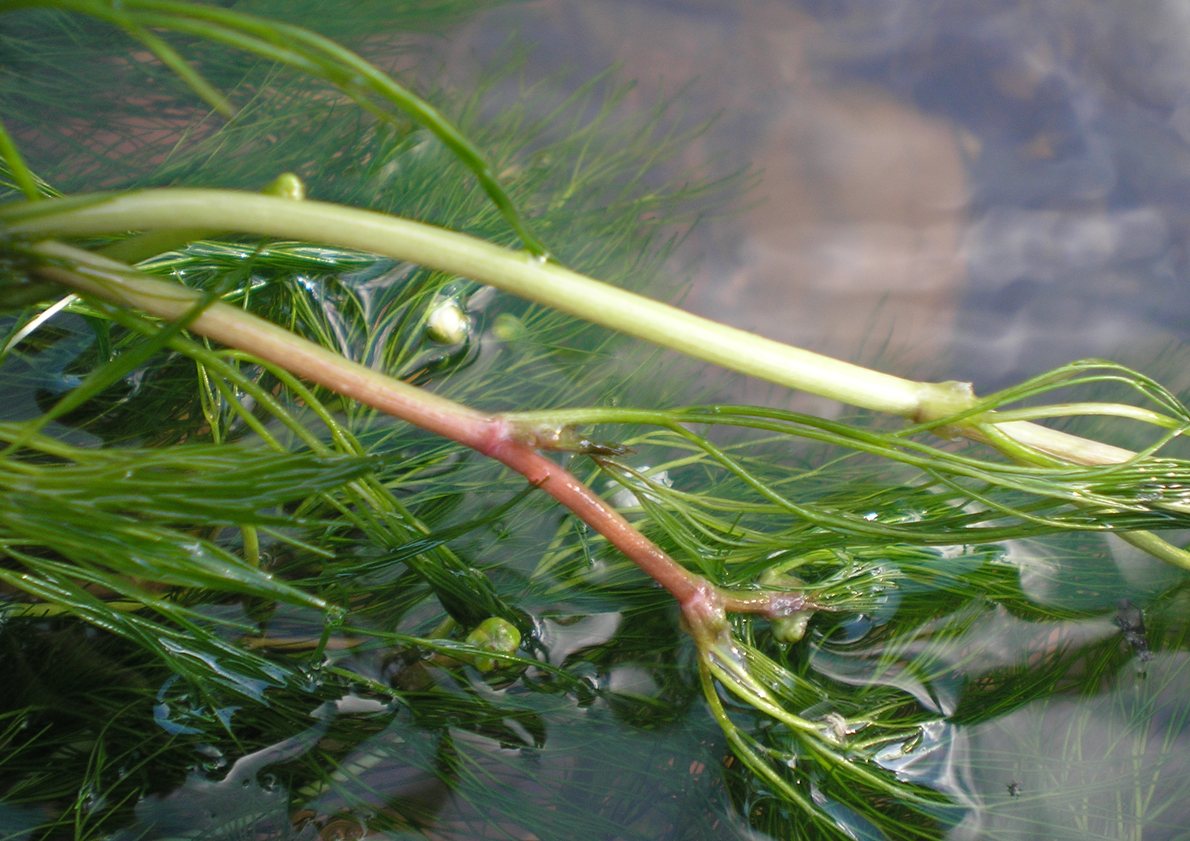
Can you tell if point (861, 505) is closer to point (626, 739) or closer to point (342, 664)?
point (626, 739)

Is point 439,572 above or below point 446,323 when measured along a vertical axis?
below

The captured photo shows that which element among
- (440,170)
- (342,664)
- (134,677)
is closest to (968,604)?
(342,664)

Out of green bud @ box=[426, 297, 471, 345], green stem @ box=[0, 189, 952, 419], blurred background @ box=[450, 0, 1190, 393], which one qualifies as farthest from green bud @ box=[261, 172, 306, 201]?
blurred background @ box=[450, 0, 1190, 393]

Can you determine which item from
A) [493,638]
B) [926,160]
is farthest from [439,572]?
[926,160]

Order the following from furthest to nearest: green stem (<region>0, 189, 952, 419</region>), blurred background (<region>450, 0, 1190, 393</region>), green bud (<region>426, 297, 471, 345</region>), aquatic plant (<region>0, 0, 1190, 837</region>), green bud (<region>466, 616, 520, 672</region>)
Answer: blurred background (<region>450, 0, 1190, 393</region>) < green bud (<region>426, 297, 471, 345</region>) < green bud (<region>466, 616, 520, 672</region>) < aquatic plant (<region>0, 0, 1190, 837</region>) < green stem (<region>0, 189, 952, 419</region>)

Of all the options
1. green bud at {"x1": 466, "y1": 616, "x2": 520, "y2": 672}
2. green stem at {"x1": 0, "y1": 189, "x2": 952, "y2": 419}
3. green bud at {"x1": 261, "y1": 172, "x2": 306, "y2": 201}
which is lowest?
green bud at {"x1": 466, "y1": 616, "x2": 520, "y2": 672}

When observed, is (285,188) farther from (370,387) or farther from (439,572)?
(439,572)

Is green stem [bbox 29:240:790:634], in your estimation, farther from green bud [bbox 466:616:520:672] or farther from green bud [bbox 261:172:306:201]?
green bud [bbox 466:616:520:672]

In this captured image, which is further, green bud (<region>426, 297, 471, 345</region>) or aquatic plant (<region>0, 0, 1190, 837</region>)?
green bud (<region>426, 297, 471, 345</region>)

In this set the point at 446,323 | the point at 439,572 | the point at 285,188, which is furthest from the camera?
the point at 446,323
